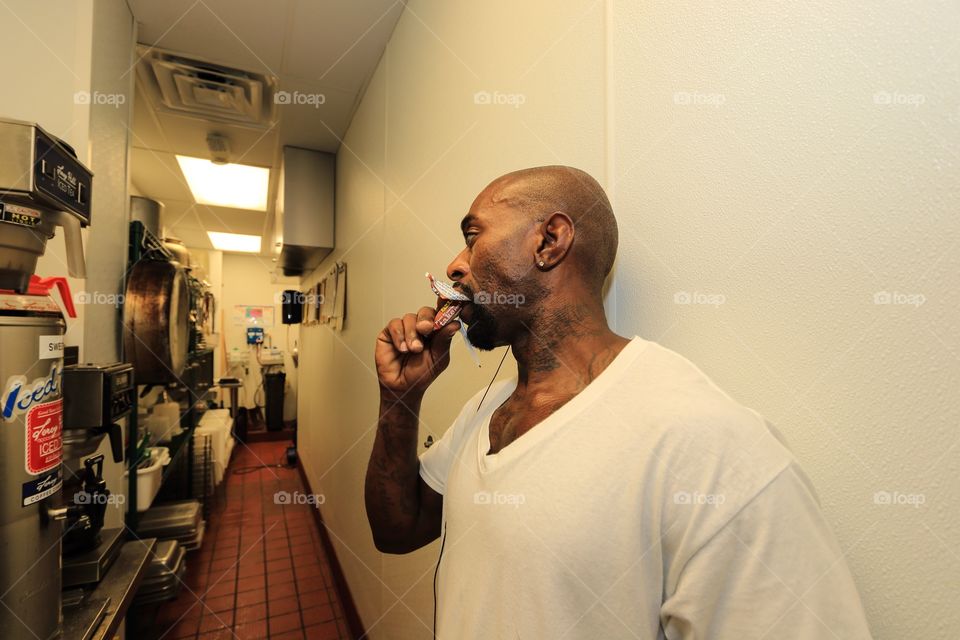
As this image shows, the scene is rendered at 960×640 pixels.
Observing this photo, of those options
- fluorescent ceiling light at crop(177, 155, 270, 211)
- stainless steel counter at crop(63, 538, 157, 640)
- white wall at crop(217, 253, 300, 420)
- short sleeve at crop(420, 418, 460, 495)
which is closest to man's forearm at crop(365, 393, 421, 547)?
short sleeve at crop(420, 418, 460, 495)

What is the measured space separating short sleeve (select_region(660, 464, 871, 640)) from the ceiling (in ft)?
7.30

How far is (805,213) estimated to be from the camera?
51 cm

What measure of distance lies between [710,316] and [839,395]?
178mm

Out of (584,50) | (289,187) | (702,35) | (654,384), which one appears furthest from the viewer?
(289,187)

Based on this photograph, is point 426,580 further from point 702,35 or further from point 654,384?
point 702,35

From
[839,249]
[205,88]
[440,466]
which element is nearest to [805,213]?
[839,249]

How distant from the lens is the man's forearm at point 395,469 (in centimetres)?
94

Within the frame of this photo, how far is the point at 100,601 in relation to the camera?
126cm

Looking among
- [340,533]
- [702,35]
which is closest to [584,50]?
[702,35]

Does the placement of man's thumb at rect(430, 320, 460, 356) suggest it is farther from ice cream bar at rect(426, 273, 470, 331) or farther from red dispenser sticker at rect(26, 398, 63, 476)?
red dispenser sticker at rect(26, 398, 63, 476)

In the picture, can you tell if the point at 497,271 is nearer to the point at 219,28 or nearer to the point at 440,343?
the point at 440,343

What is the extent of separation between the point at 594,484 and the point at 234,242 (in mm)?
7002

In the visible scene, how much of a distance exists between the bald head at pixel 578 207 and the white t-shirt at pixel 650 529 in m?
0.16

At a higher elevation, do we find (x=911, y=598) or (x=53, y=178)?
(x=53, y=178)
